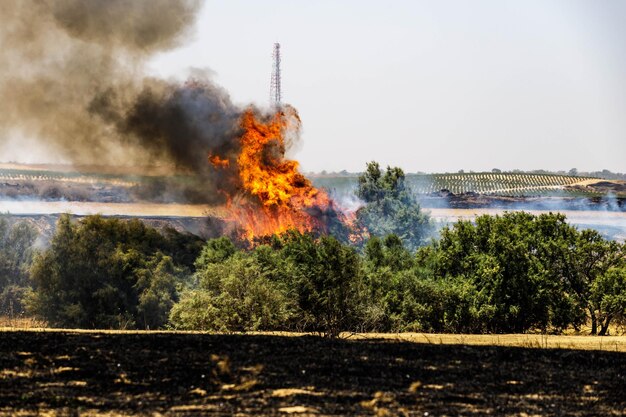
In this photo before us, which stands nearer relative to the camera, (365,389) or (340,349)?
(365,389)

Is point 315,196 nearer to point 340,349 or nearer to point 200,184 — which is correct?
point 200,184

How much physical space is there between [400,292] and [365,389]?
46941 mm

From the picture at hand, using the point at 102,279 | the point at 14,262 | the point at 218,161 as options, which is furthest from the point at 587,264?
the point at 14,262

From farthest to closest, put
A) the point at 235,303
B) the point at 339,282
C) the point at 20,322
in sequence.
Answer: the point at 20,322 → the point at 235,303 → the point at 339,282

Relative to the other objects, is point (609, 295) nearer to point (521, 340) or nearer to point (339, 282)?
point (521, 340)

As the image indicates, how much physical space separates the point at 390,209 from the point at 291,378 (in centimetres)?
11376

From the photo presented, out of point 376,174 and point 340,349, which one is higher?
point 376,174

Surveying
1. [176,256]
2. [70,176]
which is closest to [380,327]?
[176,256]

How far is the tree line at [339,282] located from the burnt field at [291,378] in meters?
20.9

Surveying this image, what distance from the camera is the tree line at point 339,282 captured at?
76.1 meters

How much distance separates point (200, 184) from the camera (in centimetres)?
12544

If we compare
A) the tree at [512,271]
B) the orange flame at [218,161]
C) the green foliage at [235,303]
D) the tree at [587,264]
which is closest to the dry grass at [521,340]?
the green foliage at [235,303]

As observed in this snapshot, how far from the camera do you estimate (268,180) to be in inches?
4833

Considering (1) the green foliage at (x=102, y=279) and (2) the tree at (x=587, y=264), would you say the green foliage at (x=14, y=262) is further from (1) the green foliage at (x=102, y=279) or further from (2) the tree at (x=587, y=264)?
(2) the tree at (x=587, y=264)
